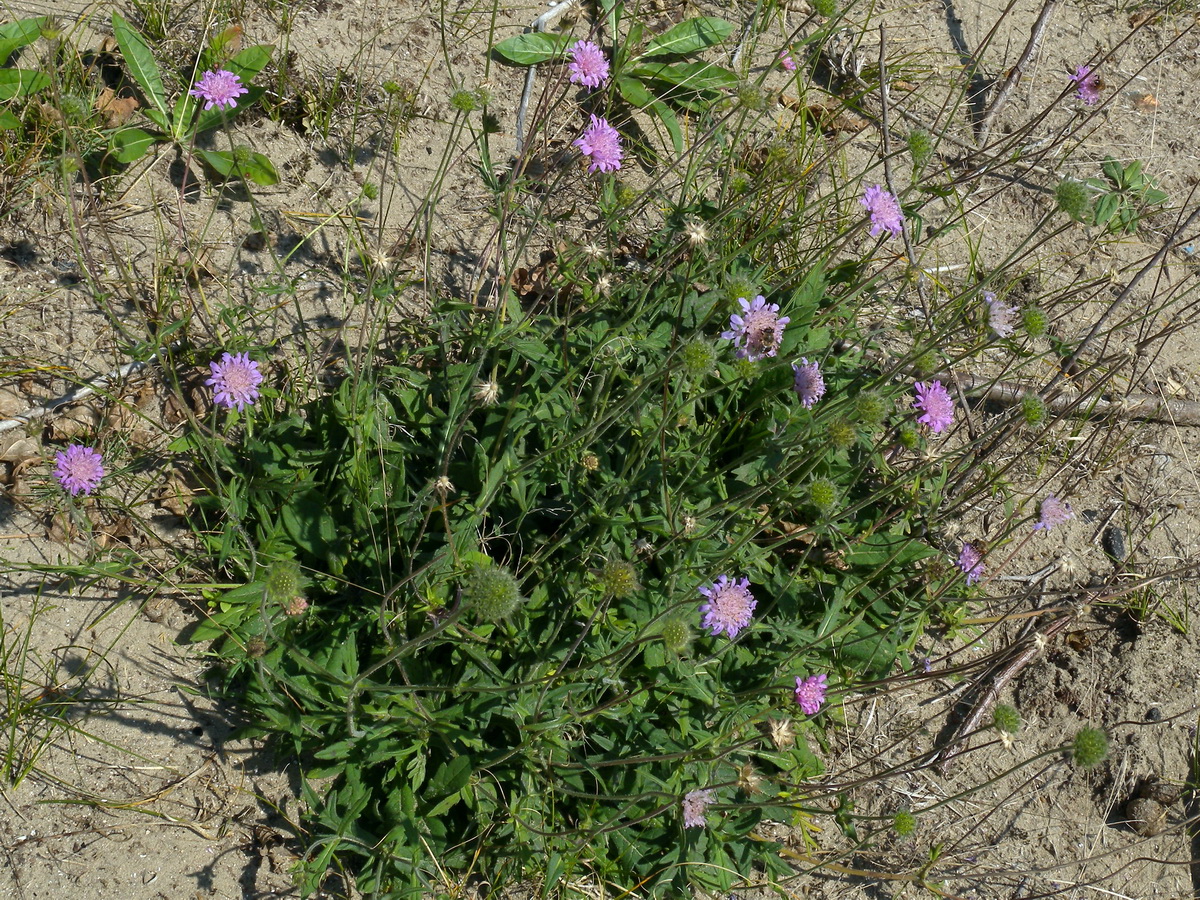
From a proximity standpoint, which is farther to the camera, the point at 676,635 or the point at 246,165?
the point at 246,165

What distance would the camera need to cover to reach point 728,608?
11.0ft

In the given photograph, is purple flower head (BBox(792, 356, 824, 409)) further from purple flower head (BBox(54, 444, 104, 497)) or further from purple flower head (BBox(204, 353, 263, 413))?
purple flower head (BBox(54, 444, 104, 497))

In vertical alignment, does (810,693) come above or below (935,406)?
below

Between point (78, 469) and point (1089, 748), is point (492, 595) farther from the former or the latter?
point (1089, 748)

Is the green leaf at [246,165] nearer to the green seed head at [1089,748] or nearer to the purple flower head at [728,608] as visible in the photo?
the purple flower head at [728,608]

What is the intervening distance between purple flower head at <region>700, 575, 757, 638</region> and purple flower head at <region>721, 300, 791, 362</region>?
826 millimetres

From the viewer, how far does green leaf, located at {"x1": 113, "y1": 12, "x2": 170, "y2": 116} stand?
411 centimetres

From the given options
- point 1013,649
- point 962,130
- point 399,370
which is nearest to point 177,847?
point 399,370

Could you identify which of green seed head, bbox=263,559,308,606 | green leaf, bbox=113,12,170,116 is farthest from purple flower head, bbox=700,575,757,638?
green leaf, bbox=113,12,170,116

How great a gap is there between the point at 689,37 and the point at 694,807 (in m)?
3.89

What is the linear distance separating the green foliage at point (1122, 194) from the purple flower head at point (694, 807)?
3.93 metres

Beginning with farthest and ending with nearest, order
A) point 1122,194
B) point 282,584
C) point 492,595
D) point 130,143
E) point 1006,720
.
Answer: point 1122,194, point 130,143, point 1006,720, point 282,584, point 492,595

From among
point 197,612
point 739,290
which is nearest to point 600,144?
point 739,290

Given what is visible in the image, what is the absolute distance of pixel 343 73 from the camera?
4668 mm
